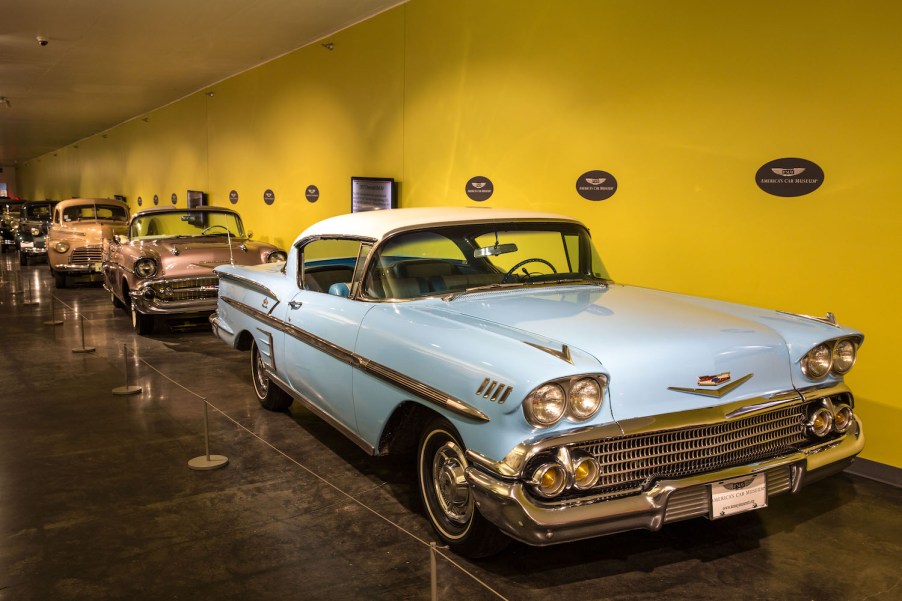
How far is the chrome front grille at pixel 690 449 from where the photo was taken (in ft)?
9.02

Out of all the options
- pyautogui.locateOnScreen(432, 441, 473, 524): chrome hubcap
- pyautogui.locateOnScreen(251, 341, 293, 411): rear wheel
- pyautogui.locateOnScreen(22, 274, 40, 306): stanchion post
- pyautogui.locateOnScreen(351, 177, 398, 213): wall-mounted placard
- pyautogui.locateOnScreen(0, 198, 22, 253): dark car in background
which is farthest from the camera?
pyautogui.locateOnScreen(0, 198, 22, 253): dark car in background

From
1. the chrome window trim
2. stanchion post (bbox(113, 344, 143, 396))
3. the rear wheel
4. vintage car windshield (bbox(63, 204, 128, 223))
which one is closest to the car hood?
the chrome window trim

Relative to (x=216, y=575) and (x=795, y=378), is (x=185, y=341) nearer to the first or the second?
(x=216, y=575)

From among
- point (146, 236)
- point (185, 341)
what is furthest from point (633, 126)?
point (146, 236)

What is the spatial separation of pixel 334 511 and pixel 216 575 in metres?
0.78

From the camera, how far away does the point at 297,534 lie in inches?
136

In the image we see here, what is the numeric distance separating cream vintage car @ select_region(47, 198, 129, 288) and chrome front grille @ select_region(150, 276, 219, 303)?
5.26m

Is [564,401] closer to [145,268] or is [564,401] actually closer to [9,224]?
[145,268]

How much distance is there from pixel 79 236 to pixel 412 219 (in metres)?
10.9

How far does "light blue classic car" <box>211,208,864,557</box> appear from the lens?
105 inches

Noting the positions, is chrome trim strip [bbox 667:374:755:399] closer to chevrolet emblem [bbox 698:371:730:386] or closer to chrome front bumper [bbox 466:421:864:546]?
chevrolet emblem [bbox 698:371:730:386]

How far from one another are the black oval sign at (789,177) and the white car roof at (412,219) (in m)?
1.50

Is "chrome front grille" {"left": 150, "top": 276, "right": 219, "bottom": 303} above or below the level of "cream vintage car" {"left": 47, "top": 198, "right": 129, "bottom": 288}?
below

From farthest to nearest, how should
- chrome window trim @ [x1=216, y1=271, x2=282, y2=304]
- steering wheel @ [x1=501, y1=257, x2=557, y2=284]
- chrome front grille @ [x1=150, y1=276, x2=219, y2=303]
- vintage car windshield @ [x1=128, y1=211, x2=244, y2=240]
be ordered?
vintage car windshield @ [x1=128, y1=211, x2=244, y2=240]
chrome front grille @ [x1=150, y1=276, x2=219, y2=303]
chrome window trim @ [x1=216, y1=271, x2=282, y2=304]
steering wheel @ [x1=501, y1=257, x2=557, y2=284]
